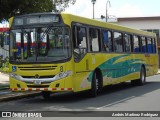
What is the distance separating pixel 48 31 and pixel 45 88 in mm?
2024

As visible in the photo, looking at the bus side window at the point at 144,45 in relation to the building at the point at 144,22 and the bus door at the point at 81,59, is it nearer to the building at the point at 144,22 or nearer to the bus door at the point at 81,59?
the bus door at the point at 81,59

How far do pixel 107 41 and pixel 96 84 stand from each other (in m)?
2.45

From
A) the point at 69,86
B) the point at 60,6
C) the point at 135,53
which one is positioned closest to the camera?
the point at 69,86

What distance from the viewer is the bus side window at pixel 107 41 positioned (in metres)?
18.4

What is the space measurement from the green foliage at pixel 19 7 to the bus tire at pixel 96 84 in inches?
240

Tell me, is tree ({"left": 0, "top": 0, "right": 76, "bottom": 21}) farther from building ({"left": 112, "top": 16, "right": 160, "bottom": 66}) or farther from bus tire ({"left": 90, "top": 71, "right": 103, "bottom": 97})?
building ({"left": 112, "top": 16, "right": 160, "bottom": 66})

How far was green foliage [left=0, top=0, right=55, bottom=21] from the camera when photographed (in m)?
21.4

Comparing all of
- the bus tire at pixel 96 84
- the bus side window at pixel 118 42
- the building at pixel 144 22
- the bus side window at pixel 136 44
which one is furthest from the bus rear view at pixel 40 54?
the building at pixel 144 22

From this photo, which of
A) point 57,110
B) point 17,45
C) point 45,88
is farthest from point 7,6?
point 57,110

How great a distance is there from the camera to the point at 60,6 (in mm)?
28359

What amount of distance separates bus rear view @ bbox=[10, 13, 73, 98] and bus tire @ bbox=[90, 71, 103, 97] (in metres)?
2.13

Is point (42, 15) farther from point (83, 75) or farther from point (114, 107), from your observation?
point (114, 107)

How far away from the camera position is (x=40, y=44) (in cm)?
1543

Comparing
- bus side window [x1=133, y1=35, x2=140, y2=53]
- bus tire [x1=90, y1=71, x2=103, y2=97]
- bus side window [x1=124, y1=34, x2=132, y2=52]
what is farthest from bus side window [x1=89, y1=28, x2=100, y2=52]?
bus side window [x1=133, y1=35, x2=140, y2=53]
